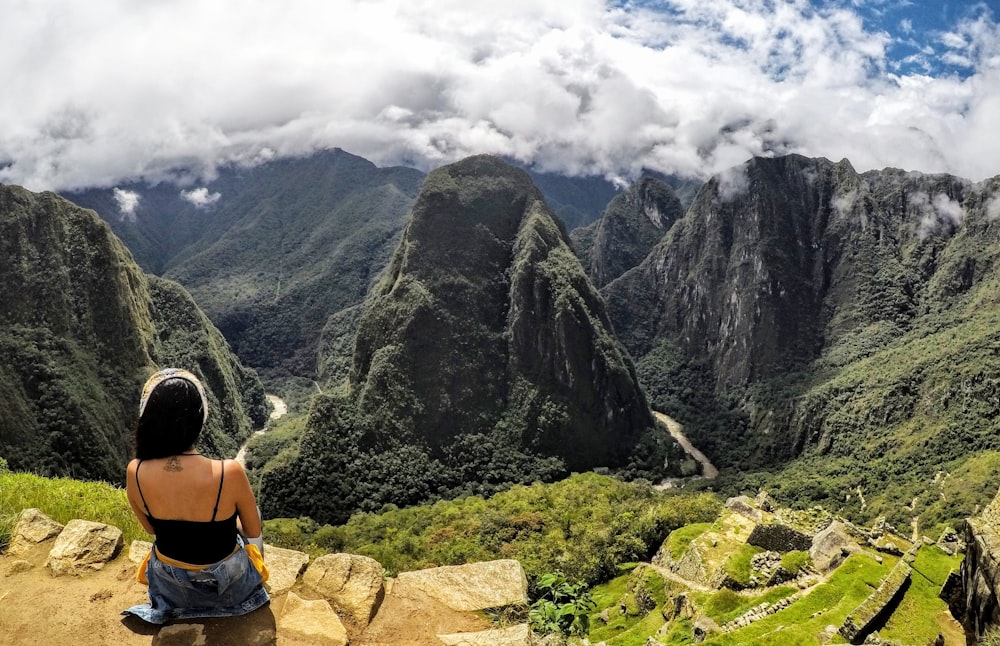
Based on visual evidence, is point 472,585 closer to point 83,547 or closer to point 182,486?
point 182,486

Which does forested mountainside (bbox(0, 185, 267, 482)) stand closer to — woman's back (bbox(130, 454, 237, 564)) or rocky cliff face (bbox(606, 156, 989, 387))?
woman's back (bbox(130, 454, 237, 564))

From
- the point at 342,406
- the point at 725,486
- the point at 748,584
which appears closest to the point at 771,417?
the point at 725,486

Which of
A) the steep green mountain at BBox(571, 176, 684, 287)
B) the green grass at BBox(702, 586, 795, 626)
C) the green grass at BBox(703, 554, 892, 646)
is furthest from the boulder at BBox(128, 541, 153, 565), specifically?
the steep green mountain at BBox(571, 176, 684, 287)

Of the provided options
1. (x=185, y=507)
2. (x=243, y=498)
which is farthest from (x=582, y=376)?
(x=185, y=507)

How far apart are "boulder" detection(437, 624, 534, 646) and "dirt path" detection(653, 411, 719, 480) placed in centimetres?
8544

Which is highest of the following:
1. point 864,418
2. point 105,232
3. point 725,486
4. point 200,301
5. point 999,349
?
point 999,349

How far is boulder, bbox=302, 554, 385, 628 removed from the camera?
7.27 metres

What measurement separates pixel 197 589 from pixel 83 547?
2.75 metres

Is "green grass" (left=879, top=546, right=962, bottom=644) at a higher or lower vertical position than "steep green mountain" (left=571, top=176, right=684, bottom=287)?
lower

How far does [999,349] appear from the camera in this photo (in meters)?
77.6

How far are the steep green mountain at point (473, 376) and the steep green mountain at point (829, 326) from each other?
23475 mm

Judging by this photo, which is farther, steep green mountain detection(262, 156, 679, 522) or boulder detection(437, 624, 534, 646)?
steep green mountain detection(262, 156, 679, 522)

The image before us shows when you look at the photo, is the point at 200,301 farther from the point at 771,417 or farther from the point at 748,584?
the point at 748,584

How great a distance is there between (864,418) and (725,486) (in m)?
25.1
